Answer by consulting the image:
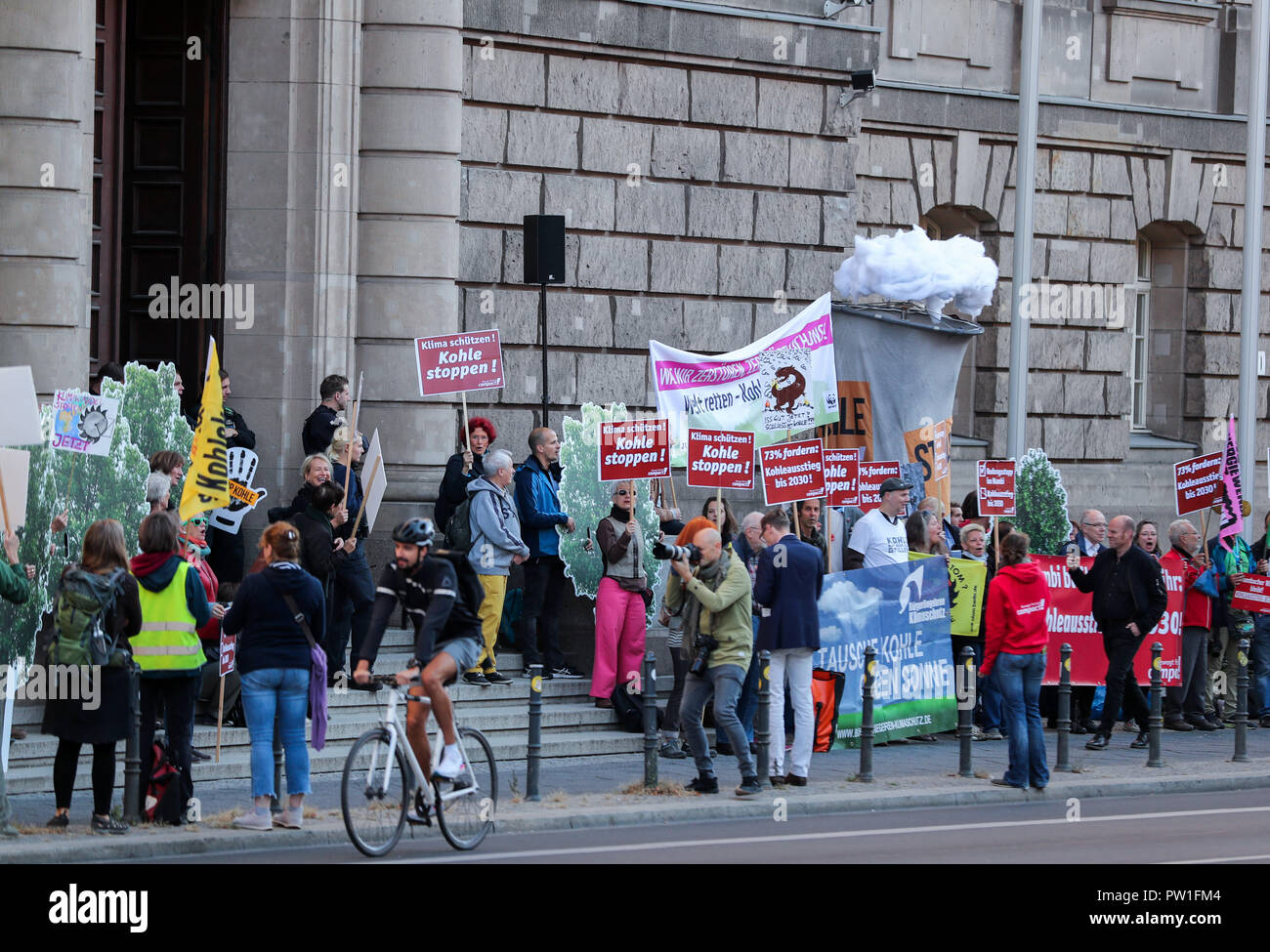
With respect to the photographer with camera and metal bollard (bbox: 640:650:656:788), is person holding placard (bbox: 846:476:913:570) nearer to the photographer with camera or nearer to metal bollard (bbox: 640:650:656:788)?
the photographer with camera

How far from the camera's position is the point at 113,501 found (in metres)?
14.3

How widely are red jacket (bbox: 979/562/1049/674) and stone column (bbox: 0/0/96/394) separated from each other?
7.75 meters

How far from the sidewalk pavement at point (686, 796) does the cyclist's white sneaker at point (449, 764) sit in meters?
0.83

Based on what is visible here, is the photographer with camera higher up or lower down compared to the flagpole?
lower down

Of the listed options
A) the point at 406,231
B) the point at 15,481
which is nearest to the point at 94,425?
the point at 15,481

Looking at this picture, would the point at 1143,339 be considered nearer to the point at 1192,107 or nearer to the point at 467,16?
the point at 1192,107

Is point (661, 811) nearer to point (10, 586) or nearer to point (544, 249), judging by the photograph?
point (10, 586)

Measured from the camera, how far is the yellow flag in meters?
13.6

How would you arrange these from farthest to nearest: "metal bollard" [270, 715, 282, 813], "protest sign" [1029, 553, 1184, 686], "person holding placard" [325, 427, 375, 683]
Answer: "protest sign" [1029, 553, 1184, 686], "person holding placard" [325, 427, 375, 683], "metal bollard" [270, 715, 282, 813]

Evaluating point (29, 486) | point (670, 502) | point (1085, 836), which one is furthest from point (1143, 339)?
point (29, 486)

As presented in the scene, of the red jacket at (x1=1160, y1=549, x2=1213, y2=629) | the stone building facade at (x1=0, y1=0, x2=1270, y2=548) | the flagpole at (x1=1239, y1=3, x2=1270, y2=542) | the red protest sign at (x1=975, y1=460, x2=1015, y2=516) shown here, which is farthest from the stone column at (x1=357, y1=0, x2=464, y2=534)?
the flagpole at (x1=1239, y1=3, x2=1270, y2=542)

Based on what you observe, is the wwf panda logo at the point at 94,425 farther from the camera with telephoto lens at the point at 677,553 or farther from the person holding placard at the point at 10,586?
the camera with telephoto lens at the point at 677,553

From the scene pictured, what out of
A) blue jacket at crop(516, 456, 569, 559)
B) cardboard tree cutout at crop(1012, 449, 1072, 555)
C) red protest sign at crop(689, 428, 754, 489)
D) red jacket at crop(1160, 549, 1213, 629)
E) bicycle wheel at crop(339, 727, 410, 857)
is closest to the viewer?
bicycle wheel at crop(339, 727, 410, 857)

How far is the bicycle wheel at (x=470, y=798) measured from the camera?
11867 mm
